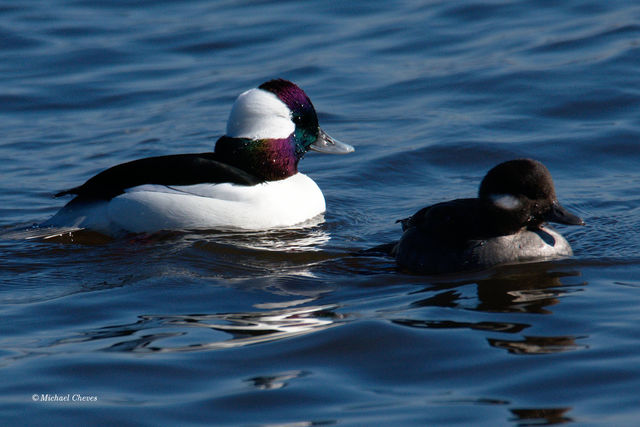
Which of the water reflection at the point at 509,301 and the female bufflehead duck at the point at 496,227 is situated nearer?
the water reflection at the point at 509,301

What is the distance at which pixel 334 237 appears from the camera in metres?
8.30

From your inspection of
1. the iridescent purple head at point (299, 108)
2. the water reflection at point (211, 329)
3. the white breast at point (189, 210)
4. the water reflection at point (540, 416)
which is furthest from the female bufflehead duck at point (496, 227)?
the water reflection at point (540, 416)

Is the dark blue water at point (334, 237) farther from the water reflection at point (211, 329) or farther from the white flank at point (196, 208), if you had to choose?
the white flank at point (196, 208)

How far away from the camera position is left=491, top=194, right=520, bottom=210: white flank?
21.9ft

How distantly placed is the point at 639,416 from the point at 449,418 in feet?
2.66

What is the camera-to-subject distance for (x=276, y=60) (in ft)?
45.8

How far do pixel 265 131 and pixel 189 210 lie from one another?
92cm

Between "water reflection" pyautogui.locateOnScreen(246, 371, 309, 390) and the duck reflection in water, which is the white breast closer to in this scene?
the duck reflection in water

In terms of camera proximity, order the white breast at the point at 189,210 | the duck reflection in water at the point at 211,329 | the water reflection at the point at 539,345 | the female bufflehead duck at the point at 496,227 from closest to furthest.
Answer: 1. the water reflection at the point at 539,345
2. the duck reflection in water at the point at 211,329
3. the female bufflehead duck at the point at 496,227
4. the white breast at the point at 189,210

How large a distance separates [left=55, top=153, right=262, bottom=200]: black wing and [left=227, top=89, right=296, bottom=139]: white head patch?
325 mm

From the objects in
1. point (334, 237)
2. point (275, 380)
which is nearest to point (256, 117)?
point (334, 237)

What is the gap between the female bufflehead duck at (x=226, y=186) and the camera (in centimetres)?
823

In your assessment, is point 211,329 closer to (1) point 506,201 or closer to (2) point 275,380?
(2) point 275,380

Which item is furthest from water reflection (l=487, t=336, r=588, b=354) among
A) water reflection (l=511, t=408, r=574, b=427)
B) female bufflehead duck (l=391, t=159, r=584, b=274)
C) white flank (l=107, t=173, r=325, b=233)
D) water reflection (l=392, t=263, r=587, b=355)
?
white flank (l=107, t=173, r=325, b=233)
